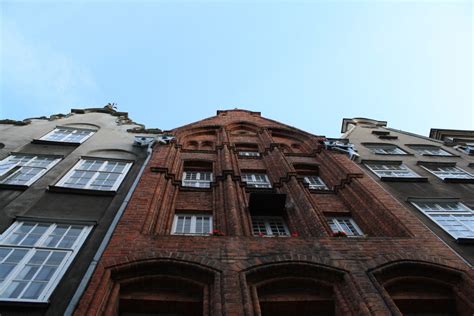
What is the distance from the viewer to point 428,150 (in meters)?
20.0

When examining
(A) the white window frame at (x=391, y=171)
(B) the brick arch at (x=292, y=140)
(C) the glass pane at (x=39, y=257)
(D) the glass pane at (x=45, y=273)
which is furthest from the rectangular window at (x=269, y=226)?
(B) the brick arch at (x=292, y=140)

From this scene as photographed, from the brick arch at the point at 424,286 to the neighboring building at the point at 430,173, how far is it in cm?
123

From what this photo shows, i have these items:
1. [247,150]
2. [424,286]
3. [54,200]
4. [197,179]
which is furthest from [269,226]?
[247,150]

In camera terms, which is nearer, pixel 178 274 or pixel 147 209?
pixel 178 274

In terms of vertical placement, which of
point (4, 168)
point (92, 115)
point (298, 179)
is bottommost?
point (298, 179)

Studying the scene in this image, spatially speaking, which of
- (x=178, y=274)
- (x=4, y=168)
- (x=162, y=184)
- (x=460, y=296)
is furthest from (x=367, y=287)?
(x=4, y=168)

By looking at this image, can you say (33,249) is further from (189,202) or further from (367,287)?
(367,287)

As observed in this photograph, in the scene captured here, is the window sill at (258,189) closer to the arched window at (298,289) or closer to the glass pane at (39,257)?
the arched window at (298,289)

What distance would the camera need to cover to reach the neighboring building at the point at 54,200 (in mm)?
6902

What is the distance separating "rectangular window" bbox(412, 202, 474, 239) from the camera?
10266mm

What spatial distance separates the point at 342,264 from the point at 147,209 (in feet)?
19.3

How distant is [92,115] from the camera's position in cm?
2072

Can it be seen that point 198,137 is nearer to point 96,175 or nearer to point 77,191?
point 96,175

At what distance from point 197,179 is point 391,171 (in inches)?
377
